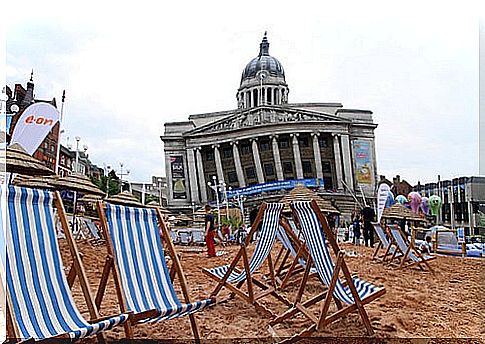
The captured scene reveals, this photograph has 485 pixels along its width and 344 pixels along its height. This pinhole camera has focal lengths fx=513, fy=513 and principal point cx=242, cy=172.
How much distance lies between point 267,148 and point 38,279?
27609 millimetres

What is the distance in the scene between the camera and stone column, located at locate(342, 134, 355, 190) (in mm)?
26194

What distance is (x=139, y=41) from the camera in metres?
8.16

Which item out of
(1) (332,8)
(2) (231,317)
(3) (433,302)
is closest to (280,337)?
(2) (231,317)

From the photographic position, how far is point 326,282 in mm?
2154

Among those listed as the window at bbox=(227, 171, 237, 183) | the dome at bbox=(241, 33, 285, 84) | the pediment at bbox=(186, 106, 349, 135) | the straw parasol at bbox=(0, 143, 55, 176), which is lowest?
the window at bbox=(227, 171, 237, 183)

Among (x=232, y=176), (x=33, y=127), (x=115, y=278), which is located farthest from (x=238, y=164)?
(x=115, y=278)

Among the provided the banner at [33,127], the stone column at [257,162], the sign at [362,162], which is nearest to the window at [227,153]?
the stone column at [257,162]

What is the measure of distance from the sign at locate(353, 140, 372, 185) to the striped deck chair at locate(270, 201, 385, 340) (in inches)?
876

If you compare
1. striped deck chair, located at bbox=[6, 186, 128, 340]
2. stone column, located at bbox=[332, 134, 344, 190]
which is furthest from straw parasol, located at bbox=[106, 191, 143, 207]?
stone column, located at bbox=[332, 134, 344, 190]

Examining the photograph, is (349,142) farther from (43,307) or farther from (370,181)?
(43,307)

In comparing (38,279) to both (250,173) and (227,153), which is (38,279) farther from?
(250,173)

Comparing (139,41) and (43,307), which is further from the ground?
(139,41)

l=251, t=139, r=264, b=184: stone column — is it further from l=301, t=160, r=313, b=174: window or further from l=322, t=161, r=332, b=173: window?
l=322, t=161, r=332, b=173: window

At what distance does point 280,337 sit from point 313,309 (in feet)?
1.73
